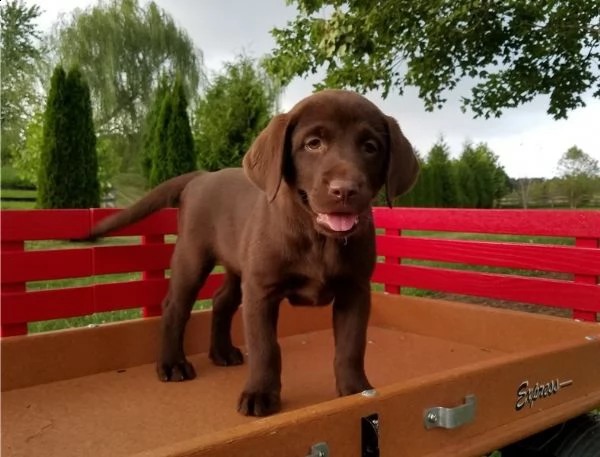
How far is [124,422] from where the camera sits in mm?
2166

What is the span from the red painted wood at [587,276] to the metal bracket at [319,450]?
190 centimetres

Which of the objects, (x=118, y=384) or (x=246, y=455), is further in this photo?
(x=118, y=384)

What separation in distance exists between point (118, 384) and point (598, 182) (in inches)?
619

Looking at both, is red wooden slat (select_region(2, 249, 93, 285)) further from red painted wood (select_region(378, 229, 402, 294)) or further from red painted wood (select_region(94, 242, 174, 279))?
red painted wood (select_region(378, 229, 402, 294))

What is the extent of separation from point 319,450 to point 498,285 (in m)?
2.16

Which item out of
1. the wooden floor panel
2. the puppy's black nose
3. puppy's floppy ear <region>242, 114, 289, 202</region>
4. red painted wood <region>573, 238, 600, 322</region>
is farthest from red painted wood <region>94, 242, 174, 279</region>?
red painted wood <region>573, 238, 600, 322</region>

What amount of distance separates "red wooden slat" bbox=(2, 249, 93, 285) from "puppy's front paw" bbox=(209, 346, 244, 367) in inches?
25.8

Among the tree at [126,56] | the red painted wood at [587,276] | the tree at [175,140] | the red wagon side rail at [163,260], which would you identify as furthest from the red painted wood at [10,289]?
the tree at [126,56]

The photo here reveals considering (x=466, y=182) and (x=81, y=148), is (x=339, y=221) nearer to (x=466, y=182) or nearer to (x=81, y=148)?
(x=81, y=148)

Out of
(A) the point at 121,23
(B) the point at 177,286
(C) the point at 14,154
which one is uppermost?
(A) the point at 121,23

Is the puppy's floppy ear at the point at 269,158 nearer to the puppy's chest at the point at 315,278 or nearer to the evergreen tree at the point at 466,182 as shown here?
the puppy's chest at the point at 315,278

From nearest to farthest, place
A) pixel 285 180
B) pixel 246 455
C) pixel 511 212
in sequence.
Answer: pixel 246 455 → pixel 285 180 → pixel 511 212

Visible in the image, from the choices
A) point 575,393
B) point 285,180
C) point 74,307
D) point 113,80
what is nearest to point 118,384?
point 74,307

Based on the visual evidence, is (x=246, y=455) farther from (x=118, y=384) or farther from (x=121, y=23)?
(x=121, y=23)
